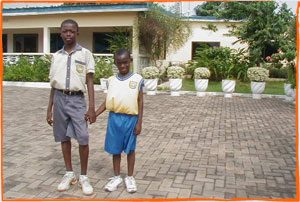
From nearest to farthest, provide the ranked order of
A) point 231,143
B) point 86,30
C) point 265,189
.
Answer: point 265,189 → point 231,143 → point 86,30

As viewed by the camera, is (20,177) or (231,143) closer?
(20,177)

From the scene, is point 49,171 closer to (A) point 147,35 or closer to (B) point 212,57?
(A) point 147,35

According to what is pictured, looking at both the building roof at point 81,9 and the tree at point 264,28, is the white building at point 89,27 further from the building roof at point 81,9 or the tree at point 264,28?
the tree at point 264,28

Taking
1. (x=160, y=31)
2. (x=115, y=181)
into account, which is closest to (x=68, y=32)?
(x=115, y=181)

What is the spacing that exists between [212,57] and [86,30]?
6761mm

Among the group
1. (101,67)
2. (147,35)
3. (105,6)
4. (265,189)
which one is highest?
(105,6)

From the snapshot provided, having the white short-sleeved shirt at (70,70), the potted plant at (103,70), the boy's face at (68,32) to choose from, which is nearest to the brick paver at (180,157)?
the white short-sleeved shirt at (70,70)

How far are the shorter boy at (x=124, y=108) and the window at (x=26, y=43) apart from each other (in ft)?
53.4

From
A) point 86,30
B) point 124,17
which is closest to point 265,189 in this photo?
point 124,17

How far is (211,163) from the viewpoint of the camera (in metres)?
4.13

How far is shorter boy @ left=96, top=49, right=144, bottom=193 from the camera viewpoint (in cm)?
308

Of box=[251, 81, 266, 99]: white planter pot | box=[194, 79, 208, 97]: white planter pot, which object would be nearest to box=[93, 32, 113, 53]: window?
box=[194, 79, 208, 97]: white planter pot

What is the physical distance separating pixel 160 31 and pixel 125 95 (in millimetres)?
12074

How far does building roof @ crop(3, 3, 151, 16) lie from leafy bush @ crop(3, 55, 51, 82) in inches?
84.1
